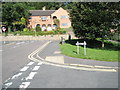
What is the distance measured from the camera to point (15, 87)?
669cm

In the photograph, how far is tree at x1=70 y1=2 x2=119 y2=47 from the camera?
16.4 meters

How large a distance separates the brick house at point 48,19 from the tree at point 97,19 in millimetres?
39449

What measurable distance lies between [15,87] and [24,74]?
Answer: 1852 millimetres

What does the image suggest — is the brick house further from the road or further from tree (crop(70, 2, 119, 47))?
the road

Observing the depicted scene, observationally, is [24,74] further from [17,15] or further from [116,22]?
[17,15]

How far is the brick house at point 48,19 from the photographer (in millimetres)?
57281

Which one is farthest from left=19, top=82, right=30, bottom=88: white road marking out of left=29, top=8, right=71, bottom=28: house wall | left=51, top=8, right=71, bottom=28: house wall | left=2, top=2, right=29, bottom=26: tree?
left=51, top=8, right=71, bottom=28: house wall

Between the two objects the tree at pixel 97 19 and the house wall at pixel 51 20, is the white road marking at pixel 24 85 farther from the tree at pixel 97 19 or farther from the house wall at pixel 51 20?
the house wall at pixel 51 20

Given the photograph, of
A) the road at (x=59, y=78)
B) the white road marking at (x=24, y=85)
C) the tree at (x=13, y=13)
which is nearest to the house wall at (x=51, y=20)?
the tree at (x=13, y=13)

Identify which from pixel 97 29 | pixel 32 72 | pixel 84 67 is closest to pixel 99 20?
pixel 97 29

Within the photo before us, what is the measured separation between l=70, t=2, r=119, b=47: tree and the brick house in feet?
129

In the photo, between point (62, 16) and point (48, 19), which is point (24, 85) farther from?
point (62, 16)

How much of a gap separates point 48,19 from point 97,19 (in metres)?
42.8

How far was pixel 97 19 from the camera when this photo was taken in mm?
16656
